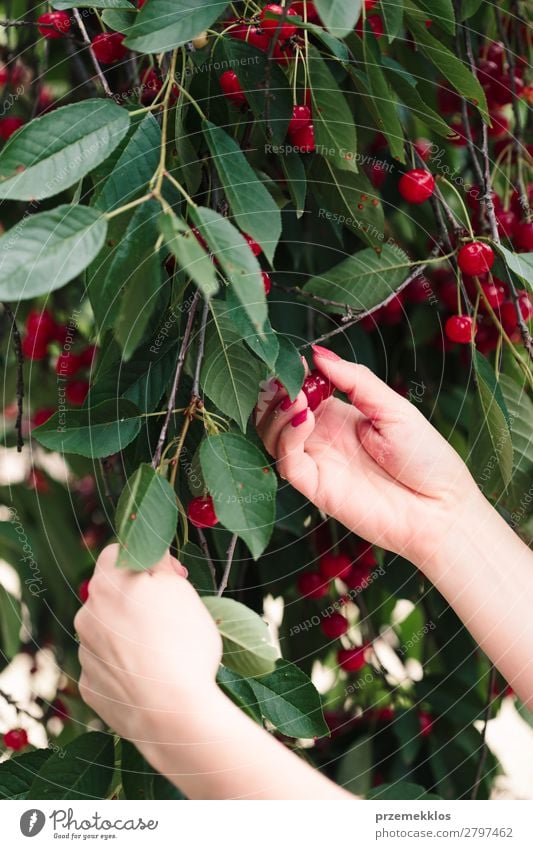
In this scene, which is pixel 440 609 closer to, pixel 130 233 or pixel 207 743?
pixel 207 743

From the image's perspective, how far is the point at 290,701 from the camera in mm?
554

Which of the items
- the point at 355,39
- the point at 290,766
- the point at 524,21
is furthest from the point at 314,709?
the point at 524,21

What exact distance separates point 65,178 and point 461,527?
0.42 metres

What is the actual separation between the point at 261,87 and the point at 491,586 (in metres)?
0.41

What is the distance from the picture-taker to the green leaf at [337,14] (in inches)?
14.4

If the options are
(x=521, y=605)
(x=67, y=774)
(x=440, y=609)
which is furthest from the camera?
(x=440, y=609)

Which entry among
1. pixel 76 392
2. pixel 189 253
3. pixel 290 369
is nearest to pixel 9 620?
pixel 76 392

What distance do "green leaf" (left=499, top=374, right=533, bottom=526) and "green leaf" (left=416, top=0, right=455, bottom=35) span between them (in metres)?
0.27

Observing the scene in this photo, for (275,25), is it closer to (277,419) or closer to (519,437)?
(277,419)

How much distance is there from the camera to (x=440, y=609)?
2.96 ft

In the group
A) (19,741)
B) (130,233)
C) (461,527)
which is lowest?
(19,741)

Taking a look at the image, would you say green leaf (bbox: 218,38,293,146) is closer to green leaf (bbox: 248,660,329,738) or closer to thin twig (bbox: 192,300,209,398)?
thin twig (bbox: 192,300,209,398)

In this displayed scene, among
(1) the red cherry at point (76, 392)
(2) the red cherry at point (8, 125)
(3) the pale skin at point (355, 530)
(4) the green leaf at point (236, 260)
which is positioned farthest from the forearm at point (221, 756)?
A: (2) the red cherry at point (8, 125)
